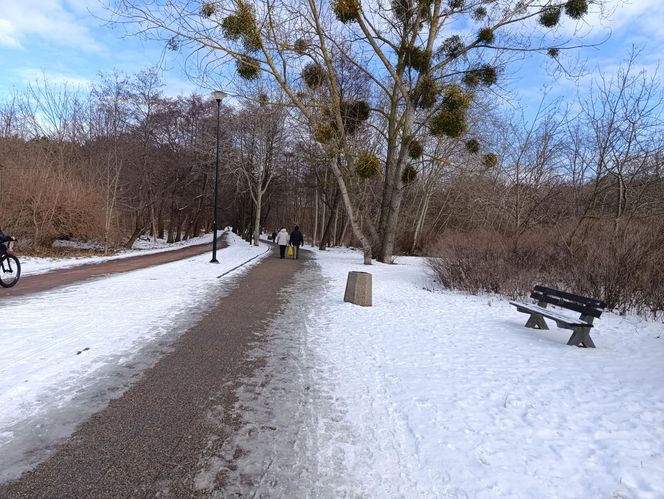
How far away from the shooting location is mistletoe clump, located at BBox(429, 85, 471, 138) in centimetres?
1270

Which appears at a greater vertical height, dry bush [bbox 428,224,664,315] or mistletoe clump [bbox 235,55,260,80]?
mistletoe clump [bbox 235,55,260,80]

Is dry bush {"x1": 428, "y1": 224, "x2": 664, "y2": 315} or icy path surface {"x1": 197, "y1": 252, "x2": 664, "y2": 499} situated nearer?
icy path surface {"x1": 197, "y1": 252, "x2": 664, "y2": 499}

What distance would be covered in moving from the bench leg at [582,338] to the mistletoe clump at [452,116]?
809 centimetres

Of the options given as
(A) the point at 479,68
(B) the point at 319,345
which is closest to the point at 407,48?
(A) the point at 479,68

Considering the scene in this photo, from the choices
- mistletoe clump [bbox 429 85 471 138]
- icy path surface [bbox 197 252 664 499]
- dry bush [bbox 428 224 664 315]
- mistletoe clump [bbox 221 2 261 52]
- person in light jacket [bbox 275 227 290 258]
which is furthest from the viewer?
person in light jacket [bbox 275 227 290 258]

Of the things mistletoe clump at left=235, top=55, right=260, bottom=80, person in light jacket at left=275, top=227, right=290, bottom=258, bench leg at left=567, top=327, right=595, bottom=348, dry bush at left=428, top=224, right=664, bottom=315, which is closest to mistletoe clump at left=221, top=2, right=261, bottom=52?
mistletoe clump at left=235, top=55, right=260, bottom=80

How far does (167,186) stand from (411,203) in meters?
19.2

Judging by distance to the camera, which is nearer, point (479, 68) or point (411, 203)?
point (479, 68)

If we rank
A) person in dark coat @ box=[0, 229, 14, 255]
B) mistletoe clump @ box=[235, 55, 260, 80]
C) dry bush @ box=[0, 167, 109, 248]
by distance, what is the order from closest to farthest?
person in dark coat @ box=[0, 229, 14, 255], mistletoe clump @ box=[235, 55, 260, 80], dry bush @ box=[0, 167, 109, 248]

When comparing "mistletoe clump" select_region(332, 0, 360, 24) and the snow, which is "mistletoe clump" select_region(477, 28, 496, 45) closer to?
"mistletoe clump" select_region(332, 0, 360, 24)

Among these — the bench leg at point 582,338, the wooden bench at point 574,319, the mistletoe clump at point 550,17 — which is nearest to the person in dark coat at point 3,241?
the wooden bench at point 574,319

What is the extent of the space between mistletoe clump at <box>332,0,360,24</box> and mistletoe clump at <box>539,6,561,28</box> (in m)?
5.97

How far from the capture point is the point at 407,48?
1609 cm

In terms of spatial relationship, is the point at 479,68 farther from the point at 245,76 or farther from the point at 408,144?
the point at 245,76
